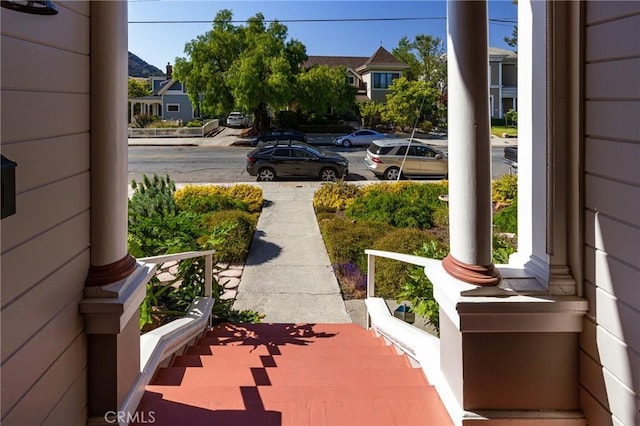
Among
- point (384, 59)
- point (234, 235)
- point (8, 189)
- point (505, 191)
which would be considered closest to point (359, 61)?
point (384, 59)

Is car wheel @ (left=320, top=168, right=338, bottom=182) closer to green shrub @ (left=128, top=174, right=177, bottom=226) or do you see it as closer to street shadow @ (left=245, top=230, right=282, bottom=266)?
street shadow @ (left=245, top=230, right=282, bottom=266)

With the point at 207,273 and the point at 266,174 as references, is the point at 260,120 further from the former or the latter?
the point at 207,273

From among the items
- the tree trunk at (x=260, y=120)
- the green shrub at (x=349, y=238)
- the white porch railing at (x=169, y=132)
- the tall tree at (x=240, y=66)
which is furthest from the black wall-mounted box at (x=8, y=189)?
the white porch railing at (x=169, y=132)

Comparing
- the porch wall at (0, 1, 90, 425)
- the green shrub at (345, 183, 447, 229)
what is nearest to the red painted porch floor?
the porch wall at (0, 1, 90, 425)

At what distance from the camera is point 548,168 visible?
7.91 feet


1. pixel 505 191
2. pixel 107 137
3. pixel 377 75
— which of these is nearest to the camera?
pixel 107 137

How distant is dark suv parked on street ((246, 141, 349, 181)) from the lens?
52.7 ft

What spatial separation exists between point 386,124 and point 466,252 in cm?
3576

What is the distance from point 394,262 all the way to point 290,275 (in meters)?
1.46

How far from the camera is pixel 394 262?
6.71 m

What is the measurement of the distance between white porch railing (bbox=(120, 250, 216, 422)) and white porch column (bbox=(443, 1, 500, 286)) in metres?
→ 1.74

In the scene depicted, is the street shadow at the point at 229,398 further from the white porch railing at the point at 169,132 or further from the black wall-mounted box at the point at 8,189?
the white porch railing at the point at 169,132

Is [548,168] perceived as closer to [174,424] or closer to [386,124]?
[174,424]

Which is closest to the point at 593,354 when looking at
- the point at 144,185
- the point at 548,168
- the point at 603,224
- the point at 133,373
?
the point at 603,224
